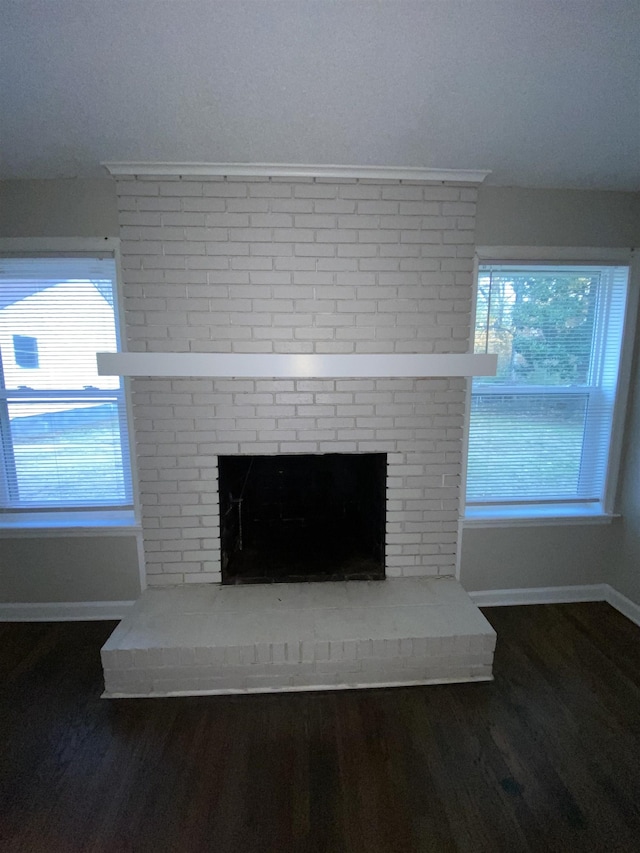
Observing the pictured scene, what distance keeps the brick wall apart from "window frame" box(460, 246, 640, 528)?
16 cm

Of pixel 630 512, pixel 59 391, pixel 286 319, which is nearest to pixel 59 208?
pixel 59 391

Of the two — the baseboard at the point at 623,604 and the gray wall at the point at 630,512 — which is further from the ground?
the gray wall at the point at 630,512

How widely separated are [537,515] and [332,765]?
1864mm

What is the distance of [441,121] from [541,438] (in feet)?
6.25

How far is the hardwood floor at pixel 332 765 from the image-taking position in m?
1.39

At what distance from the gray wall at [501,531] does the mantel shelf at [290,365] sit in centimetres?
72

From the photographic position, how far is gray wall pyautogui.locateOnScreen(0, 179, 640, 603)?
219 cm

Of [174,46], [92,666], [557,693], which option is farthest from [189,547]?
[174,46]

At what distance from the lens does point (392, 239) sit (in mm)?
2191

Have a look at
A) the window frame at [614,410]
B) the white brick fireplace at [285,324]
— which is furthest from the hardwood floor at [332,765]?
the window frame at [614,410]

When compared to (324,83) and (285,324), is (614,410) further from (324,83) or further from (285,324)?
(324,83)

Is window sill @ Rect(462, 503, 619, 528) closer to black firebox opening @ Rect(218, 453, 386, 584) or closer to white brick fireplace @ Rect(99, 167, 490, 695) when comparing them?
white brick fireplace @ Rect(99, 167, 490, 695)

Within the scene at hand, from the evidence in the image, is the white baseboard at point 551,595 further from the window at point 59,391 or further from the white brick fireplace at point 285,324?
the window at point 59,391

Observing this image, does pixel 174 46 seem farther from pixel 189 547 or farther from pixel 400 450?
pixel 189 547
